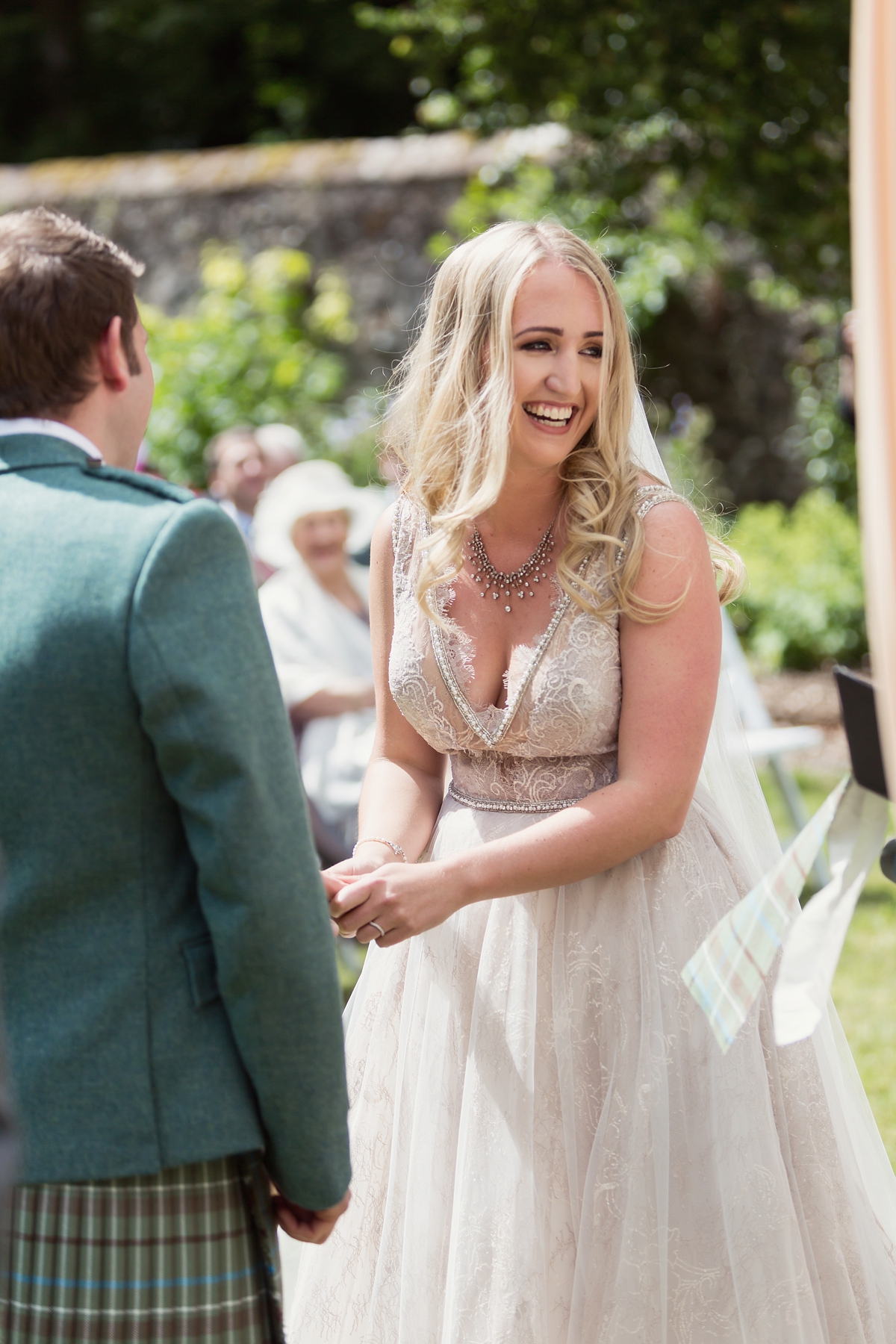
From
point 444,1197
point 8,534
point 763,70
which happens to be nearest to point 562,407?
point 8,534

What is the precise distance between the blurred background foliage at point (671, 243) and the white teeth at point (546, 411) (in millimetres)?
1952

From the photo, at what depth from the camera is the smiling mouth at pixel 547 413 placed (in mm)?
2154

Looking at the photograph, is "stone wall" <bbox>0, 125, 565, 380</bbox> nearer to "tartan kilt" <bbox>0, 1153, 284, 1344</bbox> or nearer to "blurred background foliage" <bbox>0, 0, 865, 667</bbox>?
"blurred background foliage" <bbox>0, 0, 865, 667</bbox>

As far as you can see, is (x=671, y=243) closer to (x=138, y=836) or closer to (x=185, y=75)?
(x=138, y=836)

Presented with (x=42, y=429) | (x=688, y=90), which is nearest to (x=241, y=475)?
(x=688, y=90)

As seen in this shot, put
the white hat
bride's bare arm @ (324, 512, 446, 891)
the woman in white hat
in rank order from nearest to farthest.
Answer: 1. bride's bare arm @ (324, 512, 446, 891)
2. the woman in white hat
3. the white hat

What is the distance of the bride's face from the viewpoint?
2137 millimetres

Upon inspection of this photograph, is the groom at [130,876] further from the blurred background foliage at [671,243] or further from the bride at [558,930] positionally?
the blurred background foliage at [671,243]

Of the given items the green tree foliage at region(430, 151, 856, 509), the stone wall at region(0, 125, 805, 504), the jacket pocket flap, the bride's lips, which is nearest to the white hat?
the green tree foliage at region(430, 151, 856, 509)

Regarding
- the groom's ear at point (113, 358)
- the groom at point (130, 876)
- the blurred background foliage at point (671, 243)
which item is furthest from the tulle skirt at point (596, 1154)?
the blurred background foliage at point (671, 243)

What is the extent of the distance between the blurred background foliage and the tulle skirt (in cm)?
232

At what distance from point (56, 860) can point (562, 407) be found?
1.15 meters

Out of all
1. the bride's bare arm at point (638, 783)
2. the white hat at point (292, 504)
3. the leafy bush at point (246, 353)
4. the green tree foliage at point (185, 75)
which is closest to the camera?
the bride's bare arm at point (638, 783)

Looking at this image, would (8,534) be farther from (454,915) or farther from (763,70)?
(763,70)
